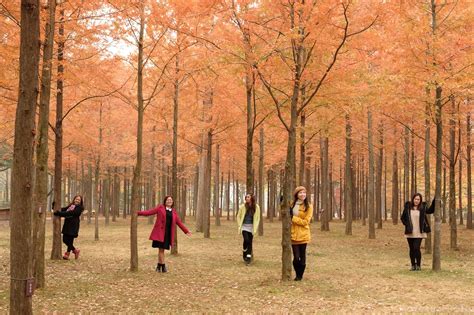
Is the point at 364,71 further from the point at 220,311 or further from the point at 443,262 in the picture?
the point at 220,311

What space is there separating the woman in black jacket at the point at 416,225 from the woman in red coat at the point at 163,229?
4836 millimetres

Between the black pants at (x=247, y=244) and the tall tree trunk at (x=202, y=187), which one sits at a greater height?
the tall tree trunk at (x=202, y=187)

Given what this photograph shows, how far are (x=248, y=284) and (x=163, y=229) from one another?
2.53 meters

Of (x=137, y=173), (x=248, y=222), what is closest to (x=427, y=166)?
(x=248, y=222)

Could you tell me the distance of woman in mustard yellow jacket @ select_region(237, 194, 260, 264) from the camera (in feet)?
35.6

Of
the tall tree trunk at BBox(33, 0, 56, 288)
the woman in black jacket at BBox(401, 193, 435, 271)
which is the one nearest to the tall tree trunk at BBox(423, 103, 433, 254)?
the woman in black jacket at BBox(401, 193, 435, 271)

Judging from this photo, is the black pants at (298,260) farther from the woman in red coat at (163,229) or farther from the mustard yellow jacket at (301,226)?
the woman in red coat at (163,229)

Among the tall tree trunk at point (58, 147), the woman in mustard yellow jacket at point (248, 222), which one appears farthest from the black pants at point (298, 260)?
the tall tree trunk at point (58, 147)

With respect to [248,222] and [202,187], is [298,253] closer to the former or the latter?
[248,222]

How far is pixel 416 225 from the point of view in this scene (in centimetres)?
1002

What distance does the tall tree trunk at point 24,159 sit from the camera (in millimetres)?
3934

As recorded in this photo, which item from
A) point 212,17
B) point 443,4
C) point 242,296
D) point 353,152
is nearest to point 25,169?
point 242,296

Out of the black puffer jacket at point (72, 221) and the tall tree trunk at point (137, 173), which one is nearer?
the tall tree trunk at point (137, 173)

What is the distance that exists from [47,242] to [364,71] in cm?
1240
